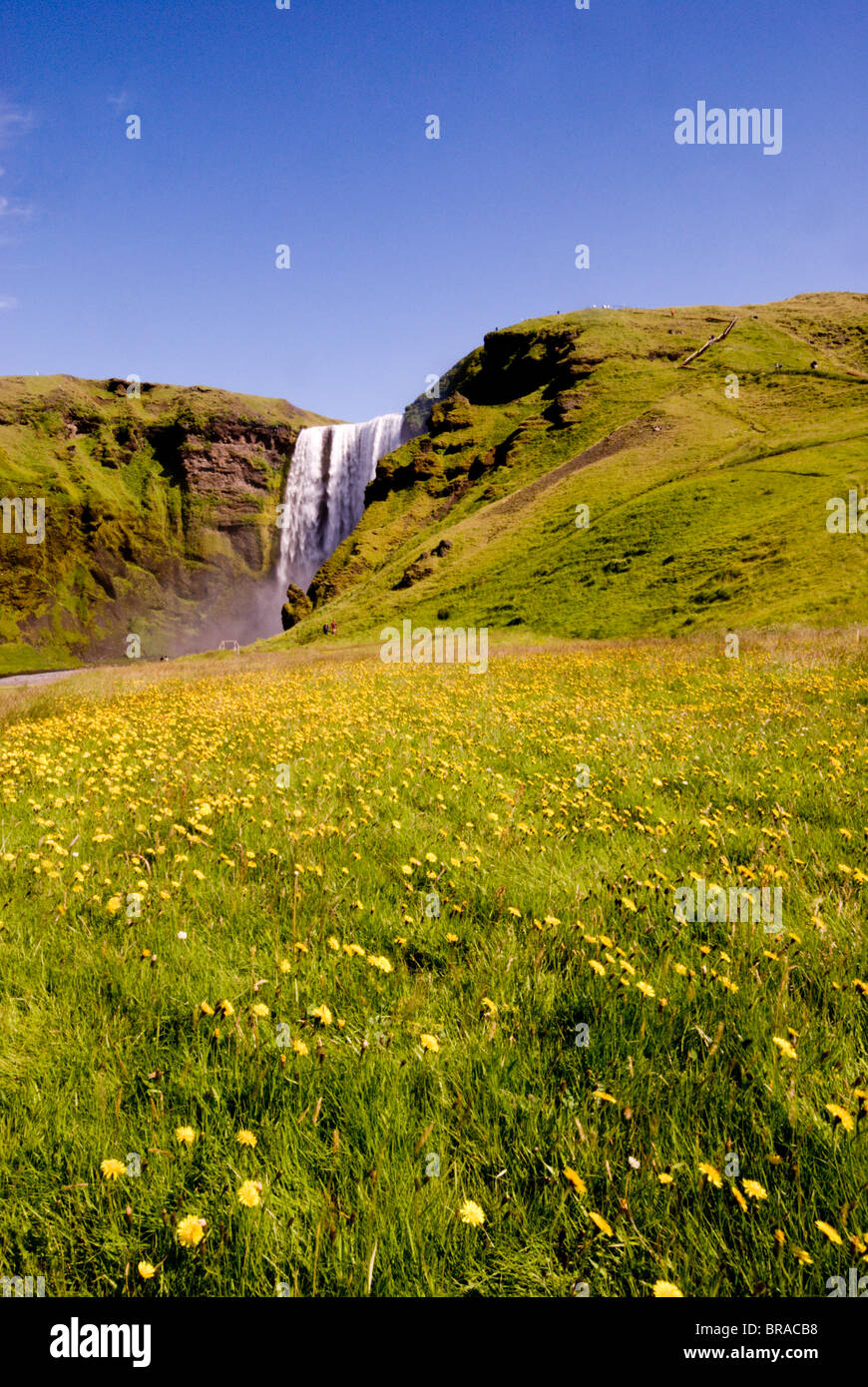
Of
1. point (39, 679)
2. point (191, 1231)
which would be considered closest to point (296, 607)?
point (39, 679)

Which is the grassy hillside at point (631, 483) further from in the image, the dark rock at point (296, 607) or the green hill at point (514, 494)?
the dark rock at point (296, 607)

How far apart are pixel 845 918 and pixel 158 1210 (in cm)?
357

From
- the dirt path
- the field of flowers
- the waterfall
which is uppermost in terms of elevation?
the waterfall

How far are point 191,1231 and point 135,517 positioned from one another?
18966cm

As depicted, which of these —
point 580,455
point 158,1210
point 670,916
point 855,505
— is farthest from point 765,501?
point 158,1210

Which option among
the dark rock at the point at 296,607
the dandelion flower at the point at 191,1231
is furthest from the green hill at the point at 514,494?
the dandelion flower at the point at 191,1231

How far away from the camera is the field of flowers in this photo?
1.69m

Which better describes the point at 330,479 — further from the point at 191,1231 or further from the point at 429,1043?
the point at 191,1231

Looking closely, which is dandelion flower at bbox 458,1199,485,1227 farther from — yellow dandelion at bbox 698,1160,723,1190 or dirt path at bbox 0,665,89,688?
dirt path at bbox 0,665,89,688

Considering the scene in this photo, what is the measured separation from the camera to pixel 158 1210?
1800mm

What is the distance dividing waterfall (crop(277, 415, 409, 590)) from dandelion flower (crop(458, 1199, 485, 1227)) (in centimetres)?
10820

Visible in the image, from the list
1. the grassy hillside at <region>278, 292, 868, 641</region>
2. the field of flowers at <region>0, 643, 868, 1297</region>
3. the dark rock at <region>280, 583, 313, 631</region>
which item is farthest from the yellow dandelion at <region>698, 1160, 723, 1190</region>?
the dark rock at <region>280, 583, 313, 631</region>

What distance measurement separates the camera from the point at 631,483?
62.3 metres
